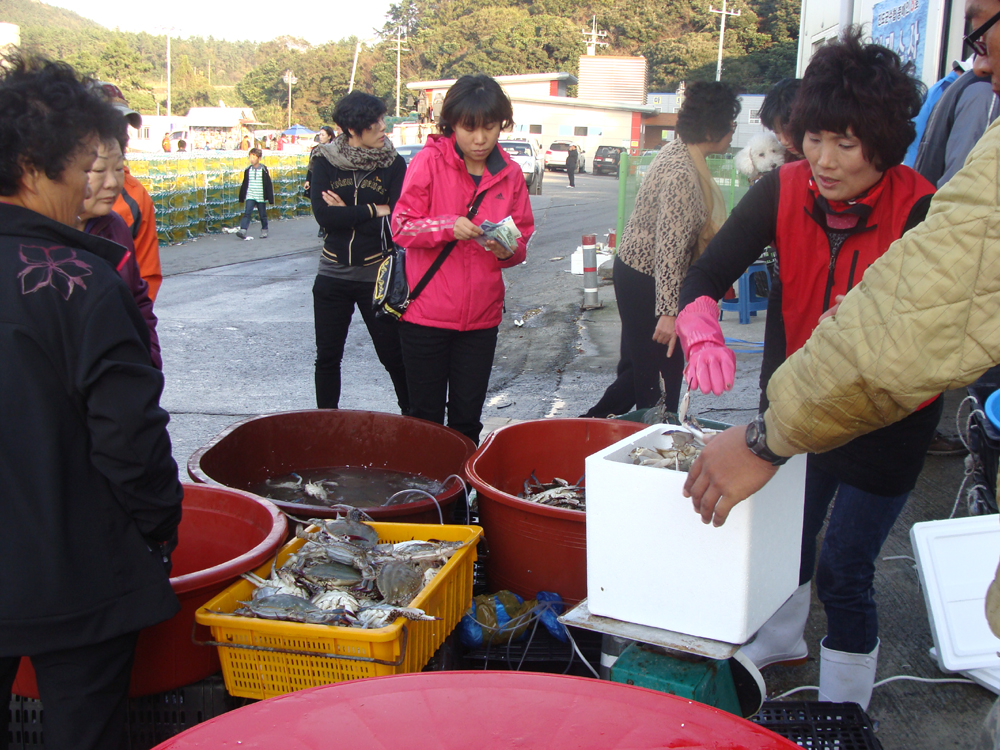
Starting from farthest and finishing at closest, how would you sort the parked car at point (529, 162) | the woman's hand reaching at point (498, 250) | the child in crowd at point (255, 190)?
the parked car at point (529, 162) → the child in crowd at point (255, 190) → the woman's hand reaching at point (498, 250)

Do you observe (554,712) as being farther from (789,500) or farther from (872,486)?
(872,486)

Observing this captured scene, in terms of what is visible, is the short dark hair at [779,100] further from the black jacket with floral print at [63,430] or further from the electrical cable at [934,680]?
the black jacket with floral print at [63,430]

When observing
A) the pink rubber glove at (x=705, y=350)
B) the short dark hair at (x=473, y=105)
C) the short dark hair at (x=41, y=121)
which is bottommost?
the pink rubber glove at (x=705, y=350)

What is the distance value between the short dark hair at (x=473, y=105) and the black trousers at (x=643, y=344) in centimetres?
106

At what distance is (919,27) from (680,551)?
6.91 metres

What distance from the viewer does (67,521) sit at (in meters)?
1.74

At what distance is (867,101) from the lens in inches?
86.8

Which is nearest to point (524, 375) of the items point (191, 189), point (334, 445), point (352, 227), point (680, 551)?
point (352, 227)

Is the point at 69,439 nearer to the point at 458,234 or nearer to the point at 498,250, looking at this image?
the point at 458,234

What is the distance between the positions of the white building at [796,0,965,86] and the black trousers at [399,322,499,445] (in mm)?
3620

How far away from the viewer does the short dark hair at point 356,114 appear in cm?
468

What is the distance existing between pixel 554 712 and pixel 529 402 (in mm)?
5274

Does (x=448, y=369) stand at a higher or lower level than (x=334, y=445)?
higher

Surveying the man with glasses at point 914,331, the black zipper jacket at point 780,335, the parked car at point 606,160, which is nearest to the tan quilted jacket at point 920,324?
the man with glasses at point 914,331
